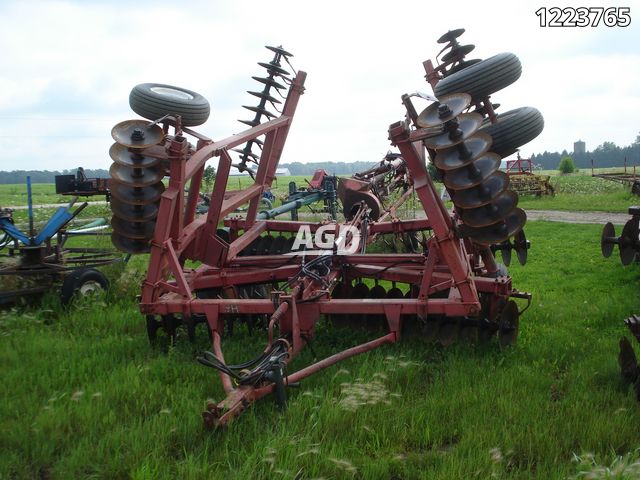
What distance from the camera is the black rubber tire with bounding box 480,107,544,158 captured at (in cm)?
494

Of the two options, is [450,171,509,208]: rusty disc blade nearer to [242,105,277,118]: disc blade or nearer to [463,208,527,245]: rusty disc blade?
[463,208,527,245]: rusty disc blade

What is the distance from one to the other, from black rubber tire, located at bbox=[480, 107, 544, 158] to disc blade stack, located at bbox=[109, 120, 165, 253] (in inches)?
113

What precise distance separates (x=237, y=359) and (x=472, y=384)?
6.28 ft

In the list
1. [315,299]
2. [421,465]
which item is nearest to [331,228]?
[315,299]

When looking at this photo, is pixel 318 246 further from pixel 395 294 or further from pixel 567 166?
pixel 567 166

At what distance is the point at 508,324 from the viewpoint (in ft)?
16.8

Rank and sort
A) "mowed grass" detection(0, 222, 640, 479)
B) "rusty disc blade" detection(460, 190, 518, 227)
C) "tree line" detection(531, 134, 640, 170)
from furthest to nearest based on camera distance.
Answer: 1. "tree line" detection(531, 134, 640, 170)
2. "rusty disc blade" detection(460, 190, 518, 227)
3. "mowed grass" detection(0, 222, 640, 479)

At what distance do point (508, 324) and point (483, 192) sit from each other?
53.8 inches

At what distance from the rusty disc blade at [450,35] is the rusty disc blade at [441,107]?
4.17 feet

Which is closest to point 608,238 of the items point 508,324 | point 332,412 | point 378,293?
point 508,324

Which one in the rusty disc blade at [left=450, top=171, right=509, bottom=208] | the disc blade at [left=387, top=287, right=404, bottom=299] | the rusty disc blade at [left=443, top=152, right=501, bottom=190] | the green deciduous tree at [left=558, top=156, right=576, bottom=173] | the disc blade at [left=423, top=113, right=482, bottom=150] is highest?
the green deciduous tree at [left=558, top=156, right=576, bottom=173]

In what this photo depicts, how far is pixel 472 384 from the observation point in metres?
4.27

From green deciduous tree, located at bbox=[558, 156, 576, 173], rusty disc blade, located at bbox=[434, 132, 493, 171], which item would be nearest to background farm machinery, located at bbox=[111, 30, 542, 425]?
→ rusty disc blade, located at bbox=[434, 132, 493, 171]

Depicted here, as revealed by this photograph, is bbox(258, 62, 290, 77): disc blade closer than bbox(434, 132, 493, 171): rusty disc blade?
No
